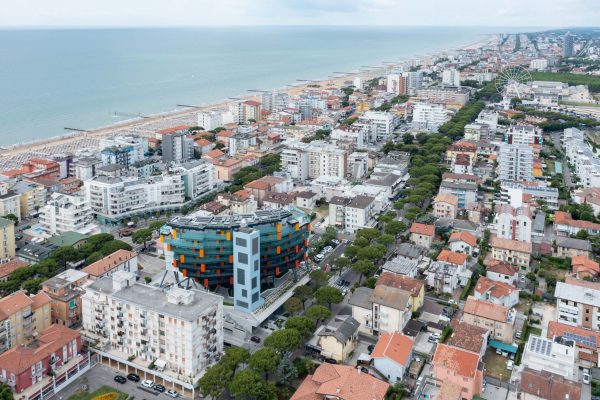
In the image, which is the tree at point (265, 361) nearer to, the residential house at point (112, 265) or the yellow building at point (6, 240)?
the residential house at point (112, 265)

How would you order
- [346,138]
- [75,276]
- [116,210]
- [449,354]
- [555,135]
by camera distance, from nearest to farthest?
[449,354]
[75,276]
[116,210]
[346,138]
[555,135]

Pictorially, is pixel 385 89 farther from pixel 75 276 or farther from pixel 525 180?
pixel 75 276

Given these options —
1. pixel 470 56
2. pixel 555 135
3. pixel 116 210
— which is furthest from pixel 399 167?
pixel 470 56

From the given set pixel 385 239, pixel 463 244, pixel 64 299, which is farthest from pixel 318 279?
pixel 64 299

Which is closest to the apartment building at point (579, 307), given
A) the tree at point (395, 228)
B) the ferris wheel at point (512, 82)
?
the tree at point (395, 228)

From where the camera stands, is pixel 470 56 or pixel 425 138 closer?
pixel 425 138
